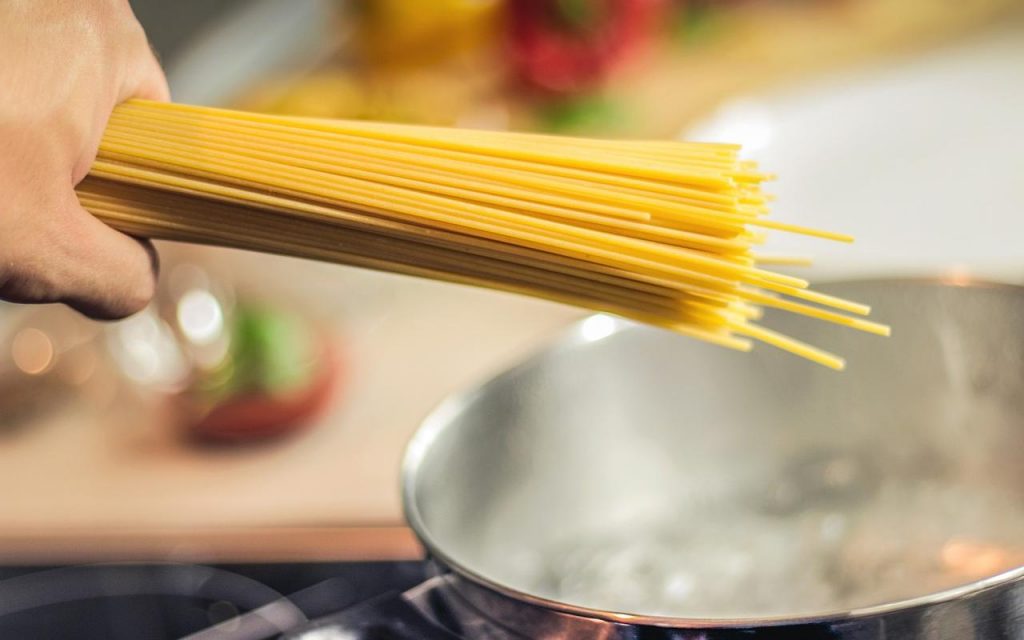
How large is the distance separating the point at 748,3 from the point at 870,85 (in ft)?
1.05

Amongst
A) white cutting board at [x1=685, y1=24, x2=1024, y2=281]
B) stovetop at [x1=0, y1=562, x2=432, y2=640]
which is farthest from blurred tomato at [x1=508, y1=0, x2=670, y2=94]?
stovetop at [x1=0, y1=562, x2=432, y2=640]

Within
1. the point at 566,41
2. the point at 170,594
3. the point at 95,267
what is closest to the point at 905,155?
the point at 566,41

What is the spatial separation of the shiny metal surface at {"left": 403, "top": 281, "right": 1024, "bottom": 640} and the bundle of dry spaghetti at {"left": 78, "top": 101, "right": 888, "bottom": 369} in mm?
103

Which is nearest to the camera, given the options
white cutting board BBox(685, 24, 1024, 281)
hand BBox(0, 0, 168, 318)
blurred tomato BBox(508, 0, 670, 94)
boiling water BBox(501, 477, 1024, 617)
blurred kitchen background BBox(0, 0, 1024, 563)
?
hand BBox(0, 0, 168, 318)

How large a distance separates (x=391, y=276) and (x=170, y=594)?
0.41 metres

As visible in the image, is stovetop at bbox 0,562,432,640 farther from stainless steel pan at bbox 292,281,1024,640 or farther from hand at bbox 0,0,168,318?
hand at bbox 0,0,168,318

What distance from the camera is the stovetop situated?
0.67 metres

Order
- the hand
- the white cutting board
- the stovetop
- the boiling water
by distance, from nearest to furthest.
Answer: the hand
the boiling water
the stovetop
the white cutting board

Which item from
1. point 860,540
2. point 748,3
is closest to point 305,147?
point 860,540

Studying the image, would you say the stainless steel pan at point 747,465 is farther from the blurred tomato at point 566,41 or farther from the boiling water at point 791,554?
the blurred tomato at point 566,41

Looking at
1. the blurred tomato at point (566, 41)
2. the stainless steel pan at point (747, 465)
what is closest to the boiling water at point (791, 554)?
the stainless steel pan at point (747, 465)

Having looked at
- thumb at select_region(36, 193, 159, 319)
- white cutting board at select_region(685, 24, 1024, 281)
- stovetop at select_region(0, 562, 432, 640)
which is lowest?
stovetop at select_region(0, 562, 432, 640)

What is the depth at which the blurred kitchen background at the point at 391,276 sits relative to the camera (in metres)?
0.82

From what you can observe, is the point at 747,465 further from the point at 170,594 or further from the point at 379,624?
the point at 170,594
